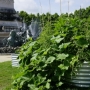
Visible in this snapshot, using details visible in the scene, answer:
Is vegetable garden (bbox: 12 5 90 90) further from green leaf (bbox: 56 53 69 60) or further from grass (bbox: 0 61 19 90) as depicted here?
grass (bbox: 0 61 19 90)

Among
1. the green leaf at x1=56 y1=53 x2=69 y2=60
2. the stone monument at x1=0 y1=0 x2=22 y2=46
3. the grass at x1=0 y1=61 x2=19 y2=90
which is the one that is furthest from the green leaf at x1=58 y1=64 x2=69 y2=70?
the stone monument at x1=0 y1=0 x2=22 y2=46

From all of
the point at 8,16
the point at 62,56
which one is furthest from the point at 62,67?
the point at 8,16

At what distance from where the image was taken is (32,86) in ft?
13.5

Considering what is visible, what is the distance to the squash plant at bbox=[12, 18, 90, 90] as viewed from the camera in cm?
398

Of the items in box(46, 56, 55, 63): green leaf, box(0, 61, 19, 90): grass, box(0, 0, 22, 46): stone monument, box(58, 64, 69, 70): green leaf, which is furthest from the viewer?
box(0, 0, 22, 46): stone monument

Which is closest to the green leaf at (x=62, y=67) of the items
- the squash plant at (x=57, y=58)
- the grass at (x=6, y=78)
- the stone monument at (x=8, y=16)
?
the squash plant at (x=57, y=58)

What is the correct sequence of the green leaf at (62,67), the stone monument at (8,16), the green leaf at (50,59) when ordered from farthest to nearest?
1. the stone monument at (8,16)
2. the green leaf at (50,59)
3. the green leaf at (62,67)

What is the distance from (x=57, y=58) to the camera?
13.3 ft

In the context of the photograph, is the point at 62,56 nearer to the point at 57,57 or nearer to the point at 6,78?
the point at 57,57

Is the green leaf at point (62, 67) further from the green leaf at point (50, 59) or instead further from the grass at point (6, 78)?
the grass at point (6, 78)

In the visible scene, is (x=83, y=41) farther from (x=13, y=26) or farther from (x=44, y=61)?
(x=13, y=26)

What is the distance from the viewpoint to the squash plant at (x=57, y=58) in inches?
157

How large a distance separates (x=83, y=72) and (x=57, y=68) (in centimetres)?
41

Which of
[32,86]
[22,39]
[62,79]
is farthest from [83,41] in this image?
[22,39]
